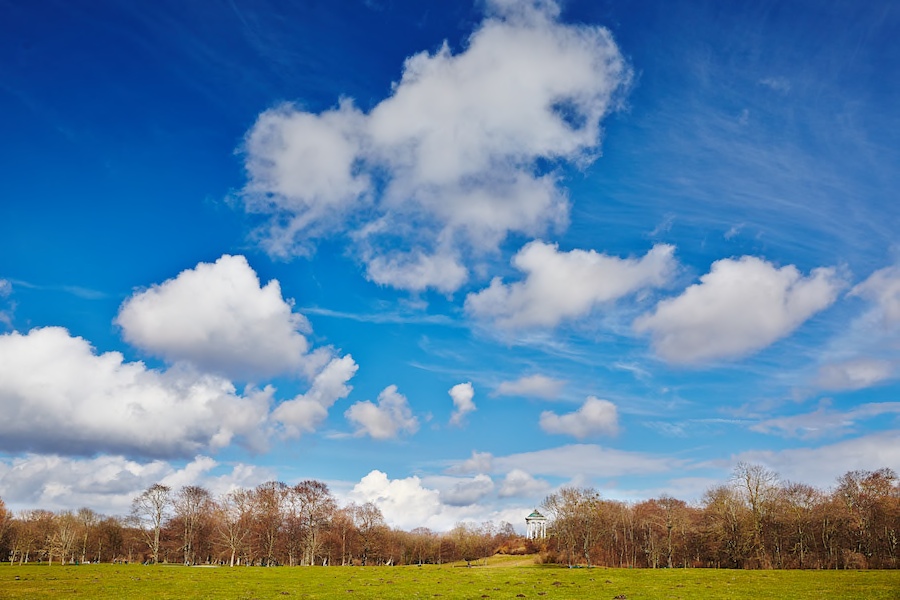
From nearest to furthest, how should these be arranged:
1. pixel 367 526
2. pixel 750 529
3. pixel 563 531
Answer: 1. pixel 750 529
2. pixel 563 531
3. pixel 367 526

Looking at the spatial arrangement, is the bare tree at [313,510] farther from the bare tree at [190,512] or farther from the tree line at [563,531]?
the bare tree at [190,512]

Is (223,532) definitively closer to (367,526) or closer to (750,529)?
(367,526)

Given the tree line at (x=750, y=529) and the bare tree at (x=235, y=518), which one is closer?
the tree line at (x=750, y=529)

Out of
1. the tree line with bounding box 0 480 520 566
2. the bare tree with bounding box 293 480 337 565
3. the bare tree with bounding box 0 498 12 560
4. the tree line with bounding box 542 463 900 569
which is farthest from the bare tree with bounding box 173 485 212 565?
the tree line with bounding box 542 463 900 569

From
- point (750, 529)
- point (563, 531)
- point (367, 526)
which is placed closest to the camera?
point (750, 529)

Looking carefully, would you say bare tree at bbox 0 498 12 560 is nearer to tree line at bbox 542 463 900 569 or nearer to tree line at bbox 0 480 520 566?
tree line at bbox 0 480 520 566

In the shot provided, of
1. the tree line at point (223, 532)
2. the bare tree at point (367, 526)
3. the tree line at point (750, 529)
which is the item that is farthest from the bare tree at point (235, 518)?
the tree line at point (750, 529)

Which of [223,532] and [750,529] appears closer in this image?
[750,529]

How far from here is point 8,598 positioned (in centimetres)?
3953

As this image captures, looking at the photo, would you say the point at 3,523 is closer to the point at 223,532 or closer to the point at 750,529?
the point at 223,532

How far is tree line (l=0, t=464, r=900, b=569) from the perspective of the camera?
98.9m

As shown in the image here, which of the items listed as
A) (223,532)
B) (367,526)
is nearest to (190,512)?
(223,532)

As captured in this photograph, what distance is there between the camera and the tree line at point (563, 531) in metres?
98.9

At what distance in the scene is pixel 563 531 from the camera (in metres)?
127
